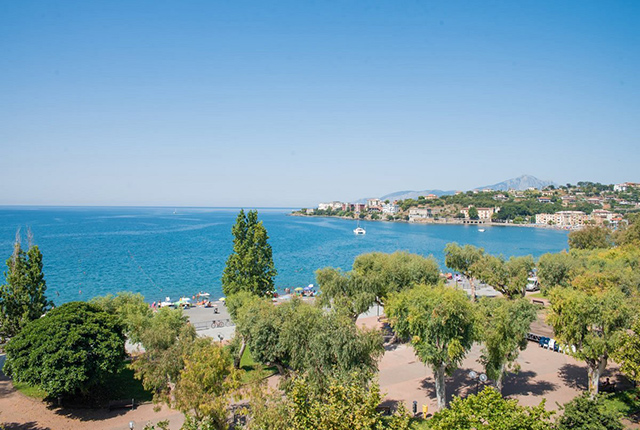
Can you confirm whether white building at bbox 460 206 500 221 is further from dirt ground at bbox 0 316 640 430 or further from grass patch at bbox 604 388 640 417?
grass patch at bbox 604 388 640 417

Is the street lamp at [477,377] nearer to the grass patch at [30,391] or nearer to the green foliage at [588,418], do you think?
the green foliage at [588,418]

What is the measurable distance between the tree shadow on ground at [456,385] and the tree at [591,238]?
140ft

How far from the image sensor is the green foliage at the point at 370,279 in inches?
966

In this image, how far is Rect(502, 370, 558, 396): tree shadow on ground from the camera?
18.3 metres

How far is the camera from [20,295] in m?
21.0

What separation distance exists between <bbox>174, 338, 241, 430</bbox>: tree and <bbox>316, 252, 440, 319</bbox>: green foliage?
9551mm

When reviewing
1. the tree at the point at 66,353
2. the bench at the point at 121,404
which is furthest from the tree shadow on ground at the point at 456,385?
the tree at the point at 66,353

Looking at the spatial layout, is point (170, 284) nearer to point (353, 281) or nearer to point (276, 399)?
point (353, 281)

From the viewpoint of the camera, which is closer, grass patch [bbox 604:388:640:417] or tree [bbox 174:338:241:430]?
tree [bbox 174:338:241:430]

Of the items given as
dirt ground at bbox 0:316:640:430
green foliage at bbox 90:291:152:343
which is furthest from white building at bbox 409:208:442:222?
green foliage at bbox 90:291:152:343

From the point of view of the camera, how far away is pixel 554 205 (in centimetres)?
18238

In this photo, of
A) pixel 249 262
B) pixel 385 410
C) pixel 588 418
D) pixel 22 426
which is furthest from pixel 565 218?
pixel 22 426

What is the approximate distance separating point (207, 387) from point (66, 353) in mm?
6588

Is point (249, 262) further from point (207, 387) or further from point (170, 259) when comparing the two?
point (170, 259)
